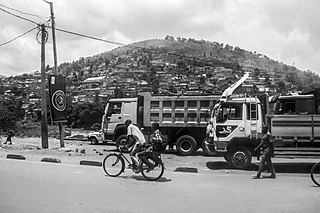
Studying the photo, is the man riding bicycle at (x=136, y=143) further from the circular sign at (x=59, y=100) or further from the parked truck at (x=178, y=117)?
the circular sign at (x=59, y=100)

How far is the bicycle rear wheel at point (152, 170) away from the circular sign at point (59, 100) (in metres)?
10.6

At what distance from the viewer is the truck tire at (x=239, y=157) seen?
1280cm

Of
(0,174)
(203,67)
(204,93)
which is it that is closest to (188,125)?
(204,93)

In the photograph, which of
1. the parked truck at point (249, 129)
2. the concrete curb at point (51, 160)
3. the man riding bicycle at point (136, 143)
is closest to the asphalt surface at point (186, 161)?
the concrete curb at point (51, 160)

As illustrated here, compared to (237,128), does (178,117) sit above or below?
above

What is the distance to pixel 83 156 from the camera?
54.2 ft

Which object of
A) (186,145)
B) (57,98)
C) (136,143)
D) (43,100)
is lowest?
(186,145)

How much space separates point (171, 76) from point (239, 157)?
3027cm

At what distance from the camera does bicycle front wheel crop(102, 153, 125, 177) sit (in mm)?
10617

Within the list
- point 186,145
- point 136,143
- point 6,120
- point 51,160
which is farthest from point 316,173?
point 6,120

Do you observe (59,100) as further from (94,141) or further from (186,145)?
(94,141)

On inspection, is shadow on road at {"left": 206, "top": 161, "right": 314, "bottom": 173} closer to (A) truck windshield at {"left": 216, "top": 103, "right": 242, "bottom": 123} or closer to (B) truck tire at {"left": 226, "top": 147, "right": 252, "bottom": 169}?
(B) truck tire at {"left": 226, "top": 147, "right": 252, "bottom": 169}

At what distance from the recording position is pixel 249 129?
12.8 m

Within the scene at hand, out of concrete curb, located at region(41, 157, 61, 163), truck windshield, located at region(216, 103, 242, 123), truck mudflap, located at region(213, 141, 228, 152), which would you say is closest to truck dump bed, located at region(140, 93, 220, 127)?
truck windshield, located at region(216, 103, 242, 123)
